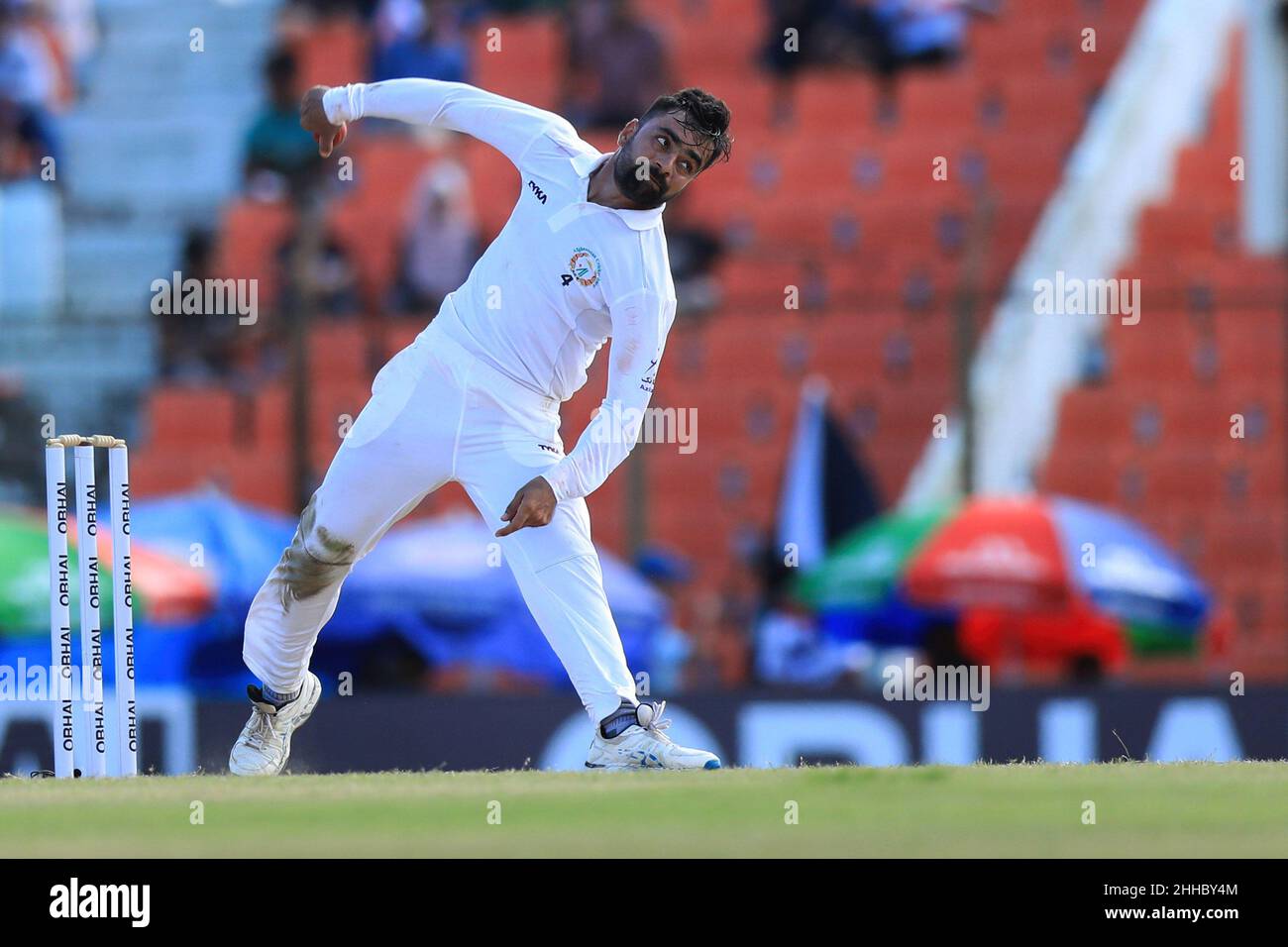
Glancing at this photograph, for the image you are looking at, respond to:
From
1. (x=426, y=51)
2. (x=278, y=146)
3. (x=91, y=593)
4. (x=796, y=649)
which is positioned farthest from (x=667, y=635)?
(x=91, y=593)

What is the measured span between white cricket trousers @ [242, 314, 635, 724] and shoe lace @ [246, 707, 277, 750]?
0.79m

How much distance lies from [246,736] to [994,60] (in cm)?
1161

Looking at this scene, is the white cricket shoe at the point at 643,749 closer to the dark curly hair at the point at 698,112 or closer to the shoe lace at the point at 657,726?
the shoe lace at the point at 657,726

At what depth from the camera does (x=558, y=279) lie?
6973 millimetres

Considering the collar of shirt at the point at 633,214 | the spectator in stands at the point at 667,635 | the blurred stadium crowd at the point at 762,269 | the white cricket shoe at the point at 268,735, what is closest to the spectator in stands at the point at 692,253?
the blurred stadium crowd at the point at 762,269

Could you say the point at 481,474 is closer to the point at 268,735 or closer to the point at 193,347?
the point at 268,735

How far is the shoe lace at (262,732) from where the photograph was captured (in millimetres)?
7684

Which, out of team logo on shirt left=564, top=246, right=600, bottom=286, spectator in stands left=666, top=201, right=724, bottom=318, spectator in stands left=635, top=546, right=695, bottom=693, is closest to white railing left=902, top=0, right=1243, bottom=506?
spectator in stands left=635, top=546, right=695, bottom=693

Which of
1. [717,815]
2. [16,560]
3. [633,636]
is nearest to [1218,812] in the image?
[717,815]

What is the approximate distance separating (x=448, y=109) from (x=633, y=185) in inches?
32.1

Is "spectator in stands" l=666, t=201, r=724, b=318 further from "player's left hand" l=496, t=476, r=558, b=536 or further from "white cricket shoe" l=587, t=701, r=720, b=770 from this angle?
"player's left hand" l=496, t=476, r=558, b=536

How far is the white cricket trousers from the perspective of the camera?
7.05m

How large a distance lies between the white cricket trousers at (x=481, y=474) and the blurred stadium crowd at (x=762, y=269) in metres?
6.48

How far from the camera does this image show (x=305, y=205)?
16578mm
